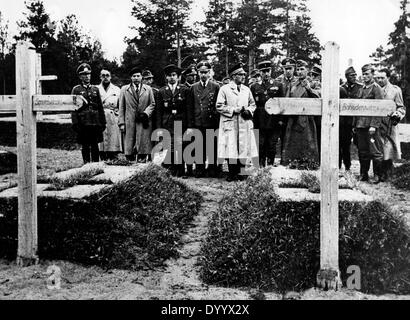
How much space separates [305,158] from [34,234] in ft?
15.6

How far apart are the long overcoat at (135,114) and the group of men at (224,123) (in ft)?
0.06

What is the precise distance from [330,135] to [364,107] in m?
0.38

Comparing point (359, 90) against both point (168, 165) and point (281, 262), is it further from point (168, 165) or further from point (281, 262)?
point (281, 262)

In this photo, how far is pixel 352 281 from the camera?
4.22 m

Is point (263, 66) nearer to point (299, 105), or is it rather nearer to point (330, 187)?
point (299, 105)

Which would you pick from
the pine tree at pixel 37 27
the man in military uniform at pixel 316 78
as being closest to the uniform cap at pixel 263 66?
the man in military uniform at pixel 316 78

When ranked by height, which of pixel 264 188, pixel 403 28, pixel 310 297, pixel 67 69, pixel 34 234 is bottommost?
pixel 310 297

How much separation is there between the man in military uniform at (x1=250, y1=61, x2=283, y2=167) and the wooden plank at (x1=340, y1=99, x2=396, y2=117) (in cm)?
499

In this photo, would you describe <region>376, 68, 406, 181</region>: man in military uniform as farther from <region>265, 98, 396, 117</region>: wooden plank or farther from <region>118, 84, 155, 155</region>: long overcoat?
<region>265, 98, 396, 117</region>: wooden plank

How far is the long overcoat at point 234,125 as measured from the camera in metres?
8.50

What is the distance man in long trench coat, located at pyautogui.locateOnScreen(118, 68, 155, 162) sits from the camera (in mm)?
9289

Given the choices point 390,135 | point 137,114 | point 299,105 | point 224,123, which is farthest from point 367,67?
point 299,105
